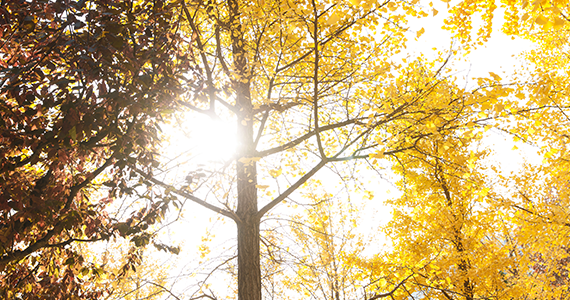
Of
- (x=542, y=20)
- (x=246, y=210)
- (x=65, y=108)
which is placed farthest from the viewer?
(x=246, y=210)

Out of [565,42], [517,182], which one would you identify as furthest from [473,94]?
[565,42]

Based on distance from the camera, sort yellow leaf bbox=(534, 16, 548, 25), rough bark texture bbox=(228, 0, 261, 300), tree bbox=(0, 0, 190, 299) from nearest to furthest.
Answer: tree bbox=(0, 0, 190, 299)
yellow leaf bbox=(534, 16, 548, 25)
rough bark texture bbox=(228, 0, 261, 300)

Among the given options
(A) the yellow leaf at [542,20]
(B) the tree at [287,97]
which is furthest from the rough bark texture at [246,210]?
(A) the yellow leaf at [542,20]

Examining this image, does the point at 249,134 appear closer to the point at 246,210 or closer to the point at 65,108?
the point at 246,210

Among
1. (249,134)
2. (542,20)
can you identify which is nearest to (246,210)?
(249,134)

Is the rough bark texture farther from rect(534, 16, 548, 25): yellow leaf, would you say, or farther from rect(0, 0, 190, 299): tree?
rect(534, 16, 548, 25): yellow leaf

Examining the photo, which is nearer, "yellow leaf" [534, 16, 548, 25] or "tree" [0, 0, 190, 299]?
"tree" [0, 0, 190, 299]

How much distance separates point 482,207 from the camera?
6.69 metres

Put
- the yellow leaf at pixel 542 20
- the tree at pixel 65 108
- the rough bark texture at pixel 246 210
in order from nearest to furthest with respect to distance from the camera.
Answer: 1. the tree at pixel 65 108
2. the yellow leaf at pixel 542 20
3. the rough bark texture at pixel 246 210

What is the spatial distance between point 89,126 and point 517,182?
27.4 ft

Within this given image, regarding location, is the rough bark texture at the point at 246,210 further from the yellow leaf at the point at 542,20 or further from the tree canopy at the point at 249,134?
the yellow leaf at the point at 542,20

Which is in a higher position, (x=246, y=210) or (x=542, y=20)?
(x=542, y=20)

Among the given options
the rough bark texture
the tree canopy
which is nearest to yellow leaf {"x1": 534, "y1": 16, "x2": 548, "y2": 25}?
the tree canopy

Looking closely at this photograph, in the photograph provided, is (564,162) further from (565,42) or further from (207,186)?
(207,186)
